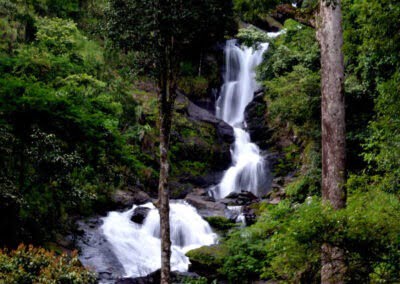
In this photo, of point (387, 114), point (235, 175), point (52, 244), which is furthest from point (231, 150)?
point (387, 114)

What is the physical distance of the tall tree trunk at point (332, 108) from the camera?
8.93 metres

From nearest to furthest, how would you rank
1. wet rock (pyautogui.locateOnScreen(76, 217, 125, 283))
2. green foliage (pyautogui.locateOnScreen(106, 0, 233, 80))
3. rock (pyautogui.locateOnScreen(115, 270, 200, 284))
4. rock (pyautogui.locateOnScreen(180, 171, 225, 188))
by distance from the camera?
green foliage (pyautogui.locateOnScreen(106, 0, 233, 80))
rock (pyautogui.locateOnScreen(115, 270, 200, 284))
wet rock (pyautogui.locateOnScreen(76, 217, 125, 283))
rock (pyautogui.locateOnScreen(180, 171, 225, 188))

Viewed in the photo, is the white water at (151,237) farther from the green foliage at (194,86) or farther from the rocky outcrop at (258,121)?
the green foliage at (194,86)

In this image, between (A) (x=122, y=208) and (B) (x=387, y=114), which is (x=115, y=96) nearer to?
(A) (x=122, y=208)

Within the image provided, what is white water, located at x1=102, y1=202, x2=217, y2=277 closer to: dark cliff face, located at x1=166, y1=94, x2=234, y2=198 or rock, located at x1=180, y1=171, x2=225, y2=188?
rock, located at x1=180, y1=171, x2=225, y2=188

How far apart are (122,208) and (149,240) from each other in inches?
116

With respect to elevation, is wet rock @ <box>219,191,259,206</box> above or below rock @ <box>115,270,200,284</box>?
above

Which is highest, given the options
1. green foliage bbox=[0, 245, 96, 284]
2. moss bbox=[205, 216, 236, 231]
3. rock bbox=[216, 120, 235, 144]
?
rock bbox=[216, 120, 235, 144]

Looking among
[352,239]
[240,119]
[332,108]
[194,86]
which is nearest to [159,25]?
[332,108]

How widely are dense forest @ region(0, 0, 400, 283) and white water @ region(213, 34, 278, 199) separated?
816 millimetres

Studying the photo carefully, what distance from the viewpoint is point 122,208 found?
68.5 feet

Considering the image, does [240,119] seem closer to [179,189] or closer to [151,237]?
[179,189]

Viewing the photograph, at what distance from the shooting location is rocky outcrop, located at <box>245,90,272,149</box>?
28484 millimetres

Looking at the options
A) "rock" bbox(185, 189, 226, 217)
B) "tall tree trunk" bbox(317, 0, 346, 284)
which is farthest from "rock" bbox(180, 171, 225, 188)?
"tall tree trunk" bbox(317, 0, 346, 284)
